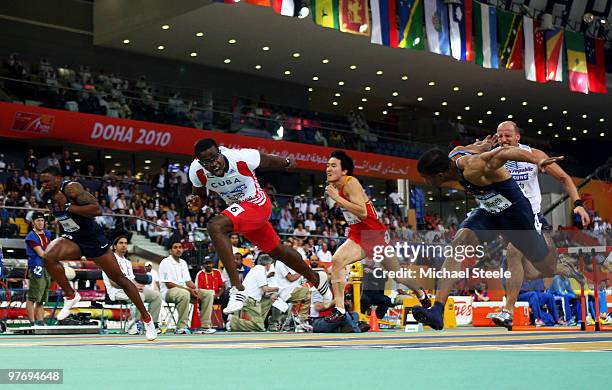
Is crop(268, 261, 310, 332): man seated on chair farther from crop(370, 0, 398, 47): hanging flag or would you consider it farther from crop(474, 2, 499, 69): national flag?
crop(474, 2, 499, 69): national flag

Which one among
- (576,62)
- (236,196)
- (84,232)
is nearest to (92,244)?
(84,232)

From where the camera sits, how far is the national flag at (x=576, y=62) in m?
30.8

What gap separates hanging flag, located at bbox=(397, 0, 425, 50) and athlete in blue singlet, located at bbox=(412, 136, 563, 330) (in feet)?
59.6

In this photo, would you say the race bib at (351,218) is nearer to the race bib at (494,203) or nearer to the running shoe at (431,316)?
the race bib at (494,203)

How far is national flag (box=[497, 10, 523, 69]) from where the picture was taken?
28422 mm

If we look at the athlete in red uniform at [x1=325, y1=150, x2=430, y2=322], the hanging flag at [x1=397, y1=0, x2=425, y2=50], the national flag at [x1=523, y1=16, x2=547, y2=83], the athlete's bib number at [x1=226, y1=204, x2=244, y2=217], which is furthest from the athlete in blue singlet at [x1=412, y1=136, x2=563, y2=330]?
the national flag at [x1=523, y1=16, x2=547, y2=83]

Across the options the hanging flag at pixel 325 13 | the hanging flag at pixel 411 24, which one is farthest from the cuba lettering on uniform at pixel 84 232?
the hanging flag at pixel 411 24

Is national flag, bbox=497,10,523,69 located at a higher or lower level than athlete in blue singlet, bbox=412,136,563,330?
higher

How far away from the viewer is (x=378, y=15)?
83.0 feet

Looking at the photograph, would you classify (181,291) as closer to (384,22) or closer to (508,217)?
(508,217)

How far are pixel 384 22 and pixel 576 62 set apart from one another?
929cm

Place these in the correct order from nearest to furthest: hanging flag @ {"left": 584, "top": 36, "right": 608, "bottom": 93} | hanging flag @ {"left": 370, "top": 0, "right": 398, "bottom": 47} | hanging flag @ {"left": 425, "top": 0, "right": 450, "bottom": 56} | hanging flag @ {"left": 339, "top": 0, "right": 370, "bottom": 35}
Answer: hanging flag @ {"left": 339, "top": 0, "right": 370, "bottom": 35}
hanging flag @ {"left": 370, "top": 0, "right": 398, "bottom": 47}
hanging flag @ {"left": 425, "top": 0, "right": 450, "bottom": 56}
hanging flag @ {"left": 584, "top": 36, "right": 608, "bottom": 93}

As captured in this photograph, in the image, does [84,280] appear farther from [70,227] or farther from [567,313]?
[567,313]

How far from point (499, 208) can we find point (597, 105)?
36244 millimetres
